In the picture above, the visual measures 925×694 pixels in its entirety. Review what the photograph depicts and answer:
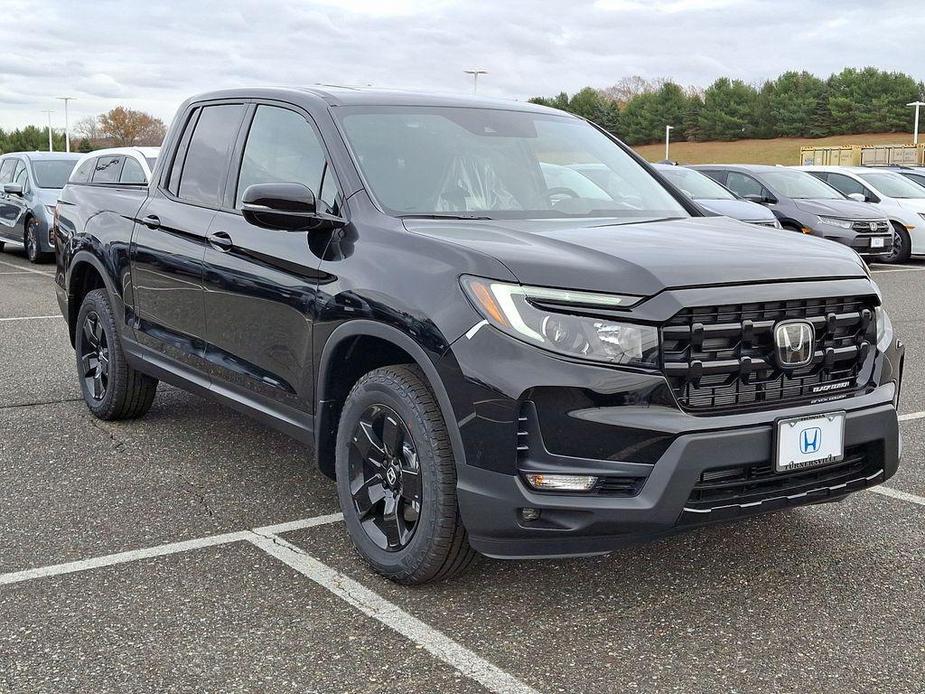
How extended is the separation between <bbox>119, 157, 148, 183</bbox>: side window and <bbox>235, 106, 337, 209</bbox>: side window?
674 centimetres

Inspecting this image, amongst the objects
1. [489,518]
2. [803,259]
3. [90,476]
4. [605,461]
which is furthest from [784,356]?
[90,476]

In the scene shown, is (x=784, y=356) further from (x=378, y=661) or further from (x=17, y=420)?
(x=17, y=420)

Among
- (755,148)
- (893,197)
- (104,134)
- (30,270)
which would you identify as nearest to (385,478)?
(30,270)

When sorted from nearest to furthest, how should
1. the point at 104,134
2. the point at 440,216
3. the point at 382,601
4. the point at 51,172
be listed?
the point at 382,601 → the point at 440,216 → the point at 51,172 → the point at 104,134

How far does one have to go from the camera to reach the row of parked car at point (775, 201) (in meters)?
15.7

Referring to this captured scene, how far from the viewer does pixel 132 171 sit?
11.3m

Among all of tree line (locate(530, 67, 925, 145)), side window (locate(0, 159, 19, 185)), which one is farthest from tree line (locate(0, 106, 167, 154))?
side window (locate(0, 159, 19, 185))

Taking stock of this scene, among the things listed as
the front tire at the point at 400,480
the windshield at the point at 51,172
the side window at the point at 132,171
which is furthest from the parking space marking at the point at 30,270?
the front tire at the point at 400,480

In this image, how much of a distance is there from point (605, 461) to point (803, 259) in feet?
3.36

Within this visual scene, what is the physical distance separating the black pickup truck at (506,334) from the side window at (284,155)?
0.5 inches

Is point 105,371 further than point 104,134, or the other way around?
point 104,134

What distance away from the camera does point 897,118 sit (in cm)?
8350

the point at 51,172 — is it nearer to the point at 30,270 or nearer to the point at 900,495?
the point at 30,270

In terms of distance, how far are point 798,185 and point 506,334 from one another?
590 inches
